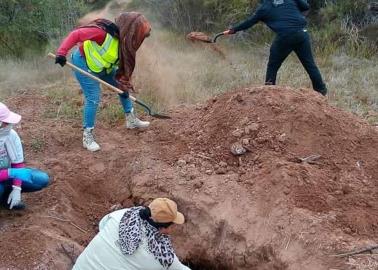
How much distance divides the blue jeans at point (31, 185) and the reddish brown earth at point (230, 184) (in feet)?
0.66

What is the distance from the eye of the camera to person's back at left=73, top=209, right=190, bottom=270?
3414 mm

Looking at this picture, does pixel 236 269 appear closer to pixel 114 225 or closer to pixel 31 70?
pixel 114 225

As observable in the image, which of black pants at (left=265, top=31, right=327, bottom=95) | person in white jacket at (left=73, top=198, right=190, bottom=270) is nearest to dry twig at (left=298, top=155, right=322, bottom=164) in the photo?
black pants at (left=265, top=31, right=327, bottom=95)

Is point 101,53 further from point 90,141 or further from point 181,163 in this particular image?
point 181,163

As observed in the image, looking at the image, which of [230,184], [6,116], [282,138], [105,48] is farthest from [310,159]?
[6,116]

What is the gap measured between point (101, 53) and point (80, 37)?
24cm

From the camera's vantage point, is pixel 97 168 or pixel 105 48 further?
pixel 97 168

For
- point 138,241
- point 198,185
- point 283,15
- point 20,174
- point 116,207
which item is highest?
point 283,15

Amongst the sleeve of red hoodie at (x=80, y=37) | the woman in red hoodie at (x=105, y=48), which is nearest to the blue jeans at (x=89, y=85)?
the woman in red hoodie at (x=105, y=48)

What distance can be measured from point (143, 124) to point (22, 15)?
5.05m

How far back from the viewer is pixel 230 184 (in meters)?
4.83

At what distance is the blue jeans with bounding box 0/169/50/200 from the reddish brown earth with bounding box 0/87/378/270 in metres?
0.20

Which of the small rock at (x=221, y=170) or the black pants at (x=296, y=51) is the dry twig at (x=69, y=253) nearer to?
the small rock at (x=221, y=170)

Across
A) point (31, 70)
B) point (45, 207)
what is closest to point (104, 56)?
point (45, 207)
